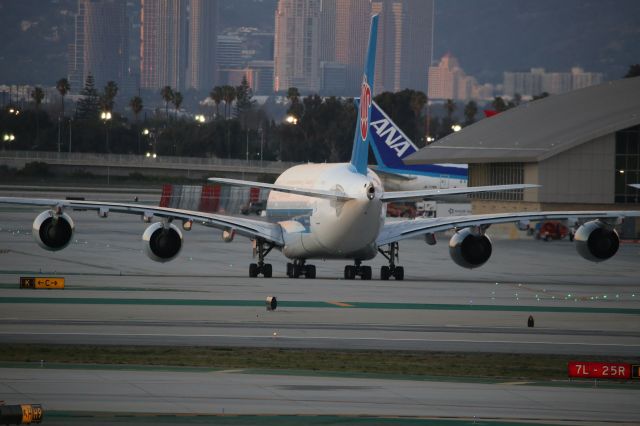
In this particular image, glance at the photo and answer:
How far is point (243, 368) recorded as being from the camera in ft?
89.0

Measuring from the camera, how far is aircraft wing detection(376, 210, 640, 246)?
151 feet

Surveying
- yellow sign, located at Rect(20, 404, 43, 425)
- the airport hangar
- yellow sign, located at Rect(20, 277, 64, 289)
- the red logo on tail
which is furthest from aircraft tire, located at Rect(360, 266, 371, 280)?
the airport hangar

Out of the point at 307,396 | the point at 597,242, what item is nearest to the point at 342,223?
the point at 597,242

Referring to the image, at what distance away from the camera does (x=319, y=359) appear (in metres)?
28.5

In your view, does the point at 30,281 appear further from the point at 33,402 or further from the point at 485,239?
the point at 33,402

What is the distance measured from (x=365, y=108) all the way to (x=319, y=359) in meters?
18.9

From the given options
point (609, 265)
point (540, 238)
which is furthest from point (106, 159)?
point (609, 265)

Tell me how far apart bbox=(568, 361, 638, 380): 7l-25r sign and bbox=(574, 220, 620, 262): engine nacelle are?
19.2 metres

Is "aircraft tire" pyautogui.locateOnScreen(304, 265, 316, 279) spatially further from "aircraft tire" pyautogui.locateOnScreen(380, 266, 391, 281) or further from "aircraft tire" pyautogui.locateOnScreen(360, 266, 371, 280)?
"aircraft tire" pyautogui.locateOnScreen(380, 266, 391, 281)

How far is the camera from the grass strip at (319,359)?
2730 cm

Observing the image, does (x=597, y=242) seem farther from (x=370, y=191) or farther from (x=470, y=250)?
(x=370, y=191)

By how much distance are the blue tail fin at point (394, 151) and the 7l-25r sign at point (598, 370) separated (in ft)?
271

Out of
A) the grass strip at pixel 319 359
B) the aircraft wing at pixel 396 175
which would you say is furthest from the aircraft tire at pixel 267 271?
the aircraft wing at pixel 396 175

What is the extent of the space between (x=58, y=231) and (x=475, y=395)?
23.1m
